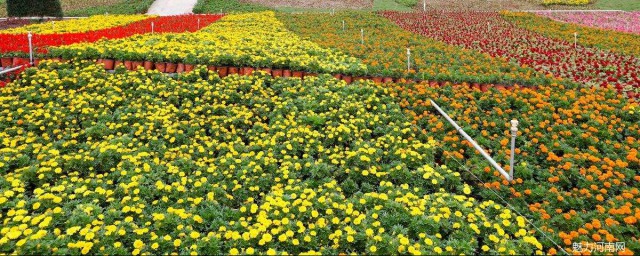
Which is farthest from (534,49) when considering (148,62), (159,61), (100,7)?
(100,7)

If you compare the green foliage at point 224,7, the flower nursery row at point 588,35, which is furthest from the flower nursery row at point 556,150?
the green foliage at point 224,7

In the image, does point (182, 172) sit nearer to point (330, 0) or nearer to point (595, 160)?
point (595, 160)

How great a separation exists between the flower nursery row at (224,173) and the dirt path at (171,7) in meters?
19.9

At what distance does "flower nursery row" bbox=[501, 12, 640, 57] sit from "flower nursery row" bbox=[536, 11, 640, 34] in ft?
3.19

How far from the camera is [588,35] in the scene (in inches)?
590

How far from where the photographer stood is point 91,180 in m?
5.17

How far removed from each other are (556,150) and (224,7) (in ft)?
79.7

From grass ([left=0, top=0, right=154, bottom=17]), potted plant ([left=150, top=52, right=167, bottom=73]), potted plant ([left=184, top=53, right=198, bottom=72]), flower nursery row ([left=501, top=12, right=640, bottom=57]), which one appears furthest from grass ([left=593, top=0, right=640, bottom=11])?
grass ([left=0, top=0, right=154, bottom=17])

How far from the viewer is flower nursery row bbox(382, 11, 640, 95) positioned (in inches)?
372

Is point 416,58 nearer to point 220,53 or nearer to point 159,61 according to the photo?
point 220,53

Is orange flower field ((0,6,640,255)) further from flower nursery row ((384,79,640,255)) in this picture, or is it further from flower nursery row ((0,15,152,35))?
flower nursery row ((0,15,152,35))

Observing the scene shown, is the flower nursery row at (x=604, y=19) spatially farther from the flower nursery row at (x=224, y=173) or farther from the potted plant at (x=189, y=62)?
the potted plant at (x=189, y=62)

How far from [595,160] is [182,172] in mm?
5391

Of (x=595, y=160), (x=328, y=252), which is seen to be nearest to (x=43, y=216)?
(x=328, y=252)
